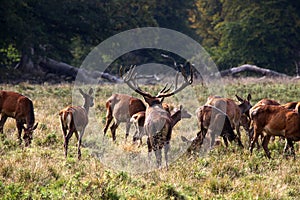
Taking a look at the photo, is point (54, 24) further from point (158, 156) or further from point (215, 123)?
point (158, 156)

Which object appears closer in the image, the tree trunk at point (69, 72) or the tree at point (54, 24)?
the tree at point (54, 24)

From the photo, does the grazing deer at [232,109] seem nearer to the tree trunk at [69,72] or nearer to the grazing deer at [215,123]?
the grazing deer at [215,123]

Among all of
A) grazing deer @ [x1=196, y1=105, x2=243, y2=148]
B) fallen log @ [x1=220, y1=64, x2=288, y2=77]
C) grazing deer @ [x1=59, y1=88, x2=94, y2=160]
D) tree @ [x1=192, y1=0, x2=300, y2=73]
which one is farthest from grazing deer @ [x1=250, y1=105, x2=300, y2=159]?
tree @ [x1=192, y1=0, x2=300, y2=73]

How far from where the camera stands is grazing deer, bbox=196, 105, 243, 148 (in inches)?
487

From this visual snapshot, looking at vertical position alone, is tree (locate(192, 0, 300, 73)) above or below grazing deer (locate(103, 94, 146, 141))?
above

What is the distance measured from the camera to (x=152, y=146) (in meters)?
10.7

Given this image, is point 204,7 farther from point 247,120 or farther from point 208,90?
point 247,120

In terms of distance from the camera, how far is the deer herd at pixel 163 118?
10.9 m

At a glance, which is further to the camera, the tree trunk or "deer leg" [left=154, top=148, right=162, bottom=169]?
the tree trunk

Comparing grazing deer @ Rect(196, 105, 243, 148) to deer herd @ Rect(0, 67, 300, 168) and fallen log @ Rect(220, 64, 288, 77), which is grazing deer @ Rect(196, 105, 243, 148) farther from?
fallen log @ Rect(220, 64, 288, 77)

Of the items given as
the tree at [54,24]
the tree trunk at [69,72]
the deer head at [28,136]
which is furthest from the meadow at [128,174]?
the tree trunk at [69,72]

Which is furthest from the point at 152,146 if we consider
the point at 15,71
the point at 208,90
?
the point at 15,71

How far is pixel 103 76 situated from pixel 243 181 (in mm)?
24011

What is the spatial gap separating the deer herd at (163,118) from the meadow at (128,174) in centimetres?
33
